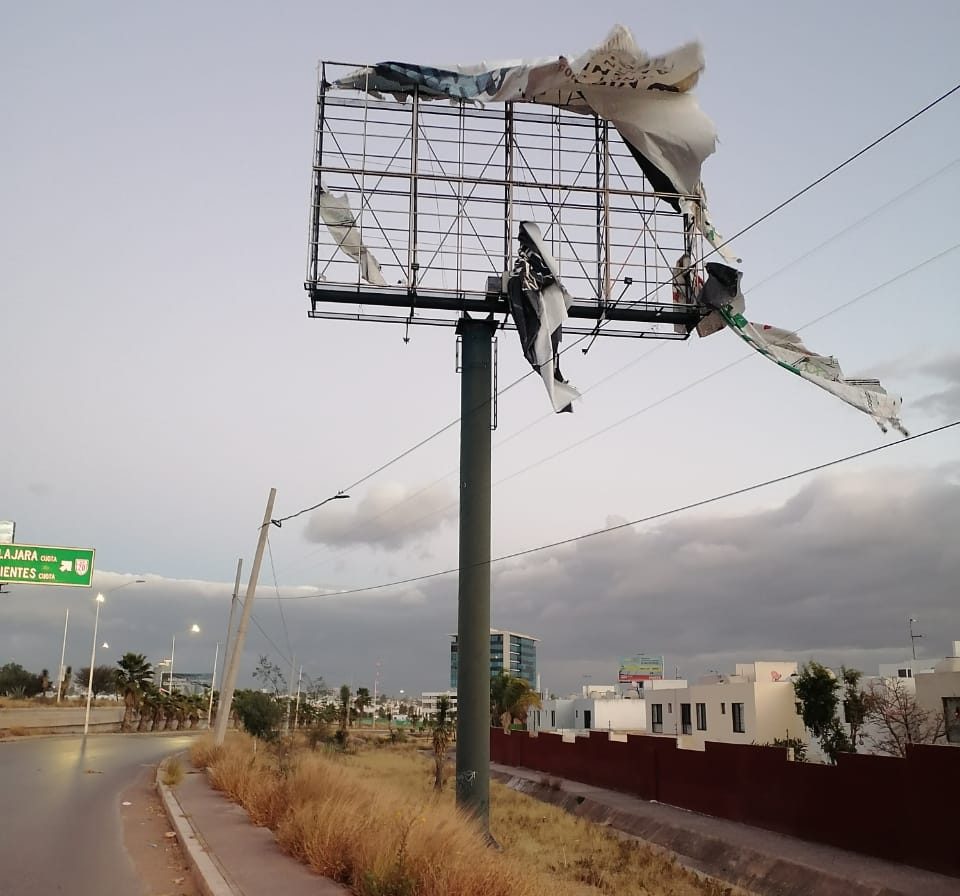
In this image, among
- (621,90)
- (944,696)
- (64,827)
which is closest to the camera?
(64,827)

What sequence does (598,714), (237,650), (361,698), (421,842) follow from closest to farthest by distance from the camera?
(421,842) < (237,650) < (598,714) < (361,698)

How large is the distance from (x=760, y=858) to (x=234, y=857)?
36.2 ft

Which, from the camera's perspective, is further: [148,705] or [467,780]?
[148,705]

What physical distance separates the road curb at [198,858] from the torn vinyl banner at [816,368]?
50.3ft

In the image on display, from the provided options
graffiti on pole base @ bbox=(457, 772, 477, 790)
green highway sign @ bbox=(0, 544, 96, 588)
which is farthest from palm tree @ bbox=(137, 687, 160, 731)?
graffiti on pole base @ bbox=(457, 772, 477, 790)

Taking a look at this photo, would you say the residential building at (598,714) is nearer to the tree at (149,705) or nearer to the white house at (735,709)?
the white house at (735,709)

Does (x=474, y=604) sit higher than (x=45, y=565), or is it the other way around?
(x=45, y=565)

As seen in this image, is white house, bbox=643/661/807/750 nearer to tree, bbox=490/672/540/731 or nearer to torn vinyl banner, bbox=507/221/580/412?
tree, bbox=490/672/540/731

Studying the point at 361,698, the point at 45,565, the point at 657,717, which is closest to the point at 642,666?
the point at 361,698

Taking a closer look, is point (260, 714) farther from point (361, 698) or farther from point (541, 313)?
point (361, 698)

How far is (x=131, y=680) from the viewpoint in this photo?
225ft

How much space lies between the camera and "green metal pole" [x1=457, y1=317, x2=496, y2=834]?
18953 millimetres

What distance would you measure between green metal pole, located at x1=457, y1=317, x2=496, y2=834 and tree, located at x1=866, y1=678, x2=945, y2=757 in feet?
66.9

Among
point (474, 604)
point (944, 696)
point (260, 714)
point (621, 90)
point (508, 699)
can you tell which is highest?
point (621, 90)
